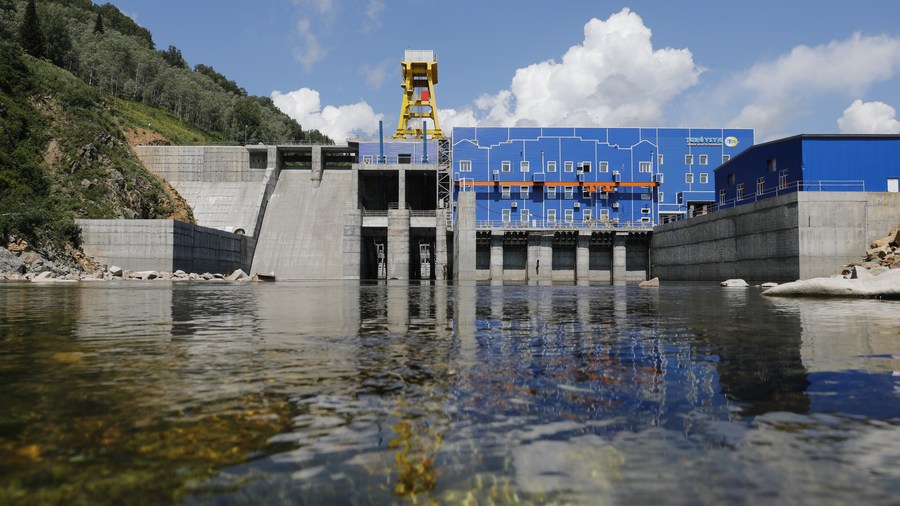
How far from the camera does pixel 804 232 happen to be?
3145 cm

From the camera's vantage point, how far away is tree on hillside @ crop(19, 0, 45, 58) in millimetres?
91688

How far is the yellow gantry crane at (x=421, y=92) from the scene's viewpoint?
73.8 m

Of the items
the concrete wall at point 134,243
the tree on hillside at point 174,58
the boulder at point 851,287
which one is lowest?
the boulder at point 851,287

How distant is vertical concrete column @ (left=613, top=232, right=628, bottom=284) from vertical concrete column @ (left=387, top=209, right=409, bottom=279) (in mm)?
21325

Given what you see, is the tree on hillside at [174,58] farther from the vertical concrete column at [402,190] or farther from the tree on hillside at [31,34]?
the vertical concrete column at [402,190]

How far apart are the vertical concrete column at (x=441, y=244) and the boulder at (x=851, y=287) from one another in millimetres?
39567

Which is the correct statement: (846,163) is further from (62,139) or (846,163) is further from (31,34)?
(31,34)

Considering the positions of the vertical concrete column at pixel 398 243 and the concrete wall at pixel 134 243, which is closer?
the concrete wall at pixel 134 243

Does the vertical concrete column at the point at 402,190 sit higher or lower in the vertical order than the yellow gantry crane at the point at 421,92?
lower

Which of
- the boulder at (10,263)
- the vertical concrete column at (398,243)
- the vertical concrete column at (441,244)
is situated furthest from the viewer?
the vertical concrete column at (398,243)

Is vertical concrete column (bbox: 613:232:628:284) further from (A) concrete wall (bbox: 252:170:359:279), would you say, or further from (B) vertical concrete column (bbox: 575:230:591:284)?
(A) concrete wall (bbox: 252:170:359:279)

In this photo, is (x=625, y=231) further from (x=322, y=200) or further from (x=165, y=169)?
(x=165, y=169)

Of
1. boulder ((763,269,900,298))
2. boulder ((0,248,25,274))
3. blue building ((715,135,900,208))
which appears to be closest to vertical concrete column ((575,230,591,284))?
blue building ((715,135,900,208))

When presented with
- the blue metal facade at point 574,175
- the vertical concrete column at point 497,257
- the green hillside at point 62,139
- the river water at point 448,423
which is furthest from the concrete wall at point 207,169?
the river water at point 448,423
